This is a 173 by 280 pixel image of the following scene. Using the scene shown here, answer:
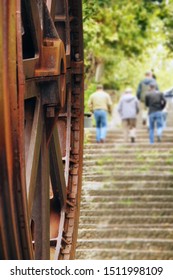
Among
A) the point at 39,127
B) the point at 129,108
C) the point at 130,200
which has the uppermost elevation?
the point at 39,127

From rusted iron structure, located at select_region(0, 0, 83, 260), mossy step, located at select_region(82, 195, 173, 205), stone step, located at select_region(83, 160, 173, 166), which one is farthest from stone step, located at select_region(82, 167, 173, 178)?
rusted iron structure, located at select_region(0, 0, 83, 260)

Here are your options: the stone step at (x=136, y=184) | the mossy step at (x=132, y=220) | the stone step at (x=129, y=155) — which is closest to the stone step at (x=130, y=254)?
the mossy step at (x=132, y=220)

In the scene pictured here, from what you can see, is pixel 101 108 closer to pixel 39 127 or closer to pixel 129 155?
pixel 129 155

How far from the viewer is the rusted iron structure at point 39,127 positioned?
4.39m


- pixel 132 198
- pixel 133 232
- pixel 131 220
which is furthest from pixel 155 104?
pixel 133 232

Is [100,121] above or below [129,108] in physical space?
above

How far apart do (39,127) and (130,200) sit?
1222cm

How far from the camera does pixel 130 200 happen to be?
1752cm

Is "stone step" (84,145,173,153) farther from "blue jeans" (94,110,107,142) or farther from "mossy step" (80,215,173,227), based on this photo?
"mossy step" (80,215,173,227)

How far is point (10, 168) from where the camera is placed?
4.43 meters

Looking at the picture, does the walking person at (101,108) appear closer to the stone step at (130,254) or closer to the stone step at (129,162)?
the stone step at (129,162)

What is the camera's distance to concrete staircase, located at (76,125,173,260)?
46.0 feet

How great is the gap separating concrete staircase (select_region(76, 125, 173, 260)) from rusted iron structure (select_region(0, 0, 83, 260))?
383cm

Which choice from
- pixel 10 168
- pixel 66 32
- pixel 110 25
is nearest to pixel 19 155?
pixel 10 168
